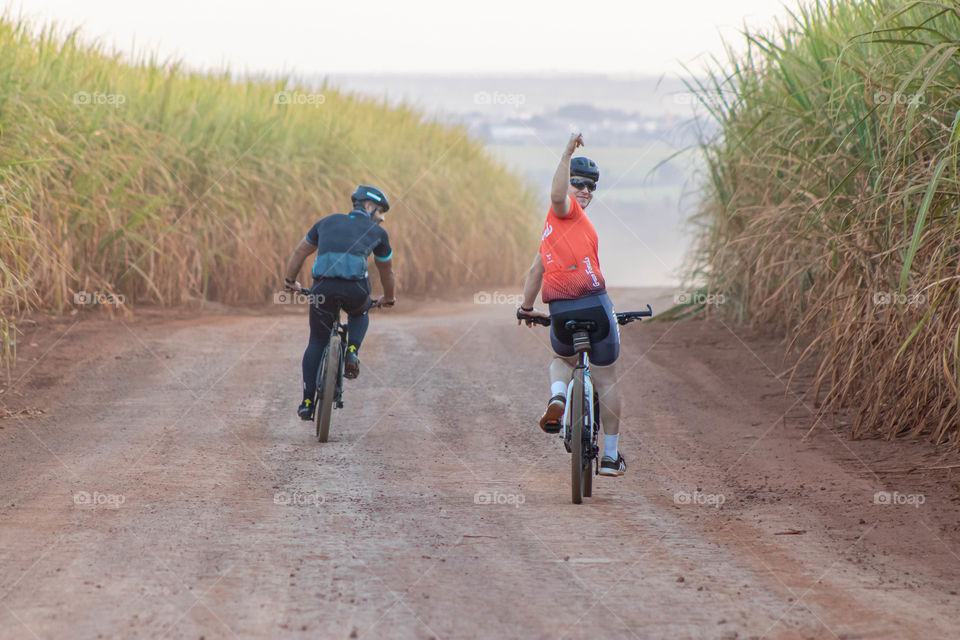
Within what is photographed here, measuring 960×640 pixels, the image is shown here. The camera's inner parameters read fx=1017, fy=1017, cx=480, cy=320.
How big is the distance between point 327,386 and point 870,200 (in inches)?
171

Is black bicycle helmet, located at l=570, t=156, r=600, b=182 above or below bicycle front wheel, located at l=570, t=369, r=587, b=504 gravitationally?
above

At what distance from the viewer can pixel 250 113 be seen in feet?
56.7

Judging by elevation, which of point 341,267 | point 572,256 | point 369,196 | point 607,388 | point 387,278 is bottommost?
point 607,388

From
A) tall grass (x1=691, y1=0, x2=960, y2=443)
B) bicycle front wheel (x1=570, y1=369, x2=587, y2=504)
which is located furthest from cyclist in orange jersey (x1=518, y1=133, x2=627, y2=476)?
tall grass (x1=691, y1=0, x2=960, y2=443)

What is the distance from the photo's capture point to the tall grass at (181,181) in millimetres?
11789

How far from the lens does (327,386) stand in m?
7.98

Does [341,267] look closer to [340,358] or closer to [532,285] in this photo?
[340,358]

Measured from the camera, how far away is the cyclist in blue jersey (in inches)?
324

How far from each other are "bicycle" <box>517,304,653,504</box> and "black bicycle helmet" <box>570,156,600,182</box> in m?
0.88

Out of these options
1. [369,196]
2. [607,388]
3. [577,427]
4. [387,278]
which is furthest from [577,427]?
[369,196]

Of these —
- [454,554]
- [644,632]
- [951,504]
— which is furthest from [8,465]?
[951,504]

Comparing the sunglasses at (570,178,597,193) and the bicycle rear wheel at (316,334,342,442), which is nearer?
the sunglasses at (570,178,597,193)

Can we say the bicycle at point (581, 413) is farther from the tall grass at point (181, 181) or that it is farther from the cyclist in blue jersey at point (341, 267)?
the tall grass at point (181, 181)

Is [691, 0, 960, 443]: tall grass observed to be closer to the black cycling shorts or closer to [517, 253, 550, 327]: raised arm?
the black cycling shorts
